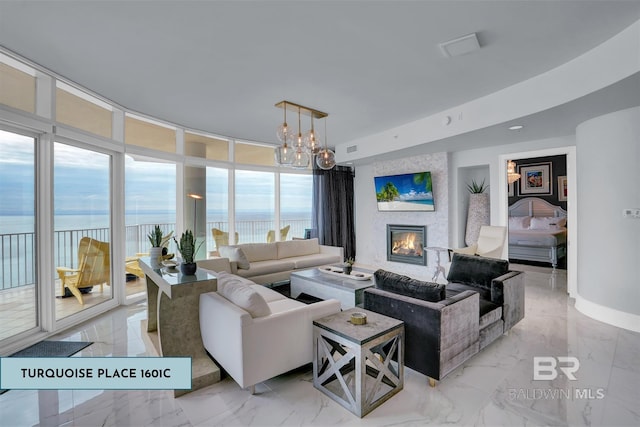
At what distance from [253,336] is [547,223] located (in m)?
7.34

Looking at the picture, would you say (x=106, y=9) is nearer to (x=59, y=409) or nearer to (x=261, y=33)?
(x=261, y=33)

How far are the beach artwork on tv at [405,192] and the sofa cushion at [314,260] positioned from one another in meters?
1.73

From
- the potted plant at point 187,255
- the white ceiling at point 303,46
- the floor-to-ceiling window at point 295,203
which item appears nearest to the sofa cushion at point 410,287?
the potted plant at point 187,255

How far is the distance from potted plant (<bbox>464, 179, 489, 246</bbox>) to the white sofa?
4403mm

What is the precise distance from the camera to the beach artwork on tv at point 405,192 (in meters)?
5.86

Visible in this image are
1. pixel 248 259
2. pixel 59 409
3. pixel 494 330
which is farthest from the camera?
pixel 248 259

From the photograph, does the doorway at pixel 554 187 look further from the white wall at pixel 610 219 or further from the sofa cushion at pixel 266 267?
the sofa cushion at pixel 266 267

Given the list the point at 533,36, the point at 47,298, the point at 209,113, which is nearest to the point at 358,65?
the point at 533,36

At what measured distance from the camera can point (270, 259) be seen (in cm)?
548

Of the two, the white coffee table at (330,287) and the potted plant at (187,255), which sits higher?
the potted plant at (187,255)

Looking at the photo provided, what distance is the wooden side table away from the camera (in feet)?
6.45

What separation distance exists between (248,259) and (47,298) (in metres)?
2.59

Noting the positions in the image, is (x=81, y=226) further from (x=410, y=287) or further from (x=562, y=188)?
(x=562, y=188)

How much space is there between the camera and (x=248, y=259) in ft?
17.1
